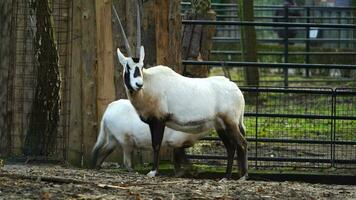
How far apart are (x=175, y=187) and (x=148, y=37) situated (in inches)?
137

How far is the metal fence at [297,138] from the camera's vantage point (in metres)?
12.4

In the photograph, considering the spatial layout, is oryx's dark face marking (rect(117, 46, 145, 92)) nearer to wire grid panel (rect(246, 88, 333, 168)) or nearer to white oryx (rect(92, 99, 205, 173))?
white oryx (rect(92, 99, 205, 173))

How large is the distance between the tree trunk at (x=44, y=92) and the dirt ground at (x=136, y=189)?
183 cm

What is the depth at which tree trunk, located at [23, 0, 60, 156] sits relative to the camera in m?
11.6

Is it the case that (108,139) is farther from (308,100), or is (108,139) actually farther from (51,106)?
(308,100)

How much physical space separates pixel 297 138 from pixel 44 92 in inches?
146

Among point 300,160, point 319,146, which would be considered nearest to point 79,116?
point 300,160

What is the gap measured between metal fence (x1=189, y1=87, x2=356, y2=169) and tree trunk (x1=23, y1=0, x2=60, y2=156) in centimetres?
183

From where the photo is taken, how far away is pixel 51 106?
11.9m

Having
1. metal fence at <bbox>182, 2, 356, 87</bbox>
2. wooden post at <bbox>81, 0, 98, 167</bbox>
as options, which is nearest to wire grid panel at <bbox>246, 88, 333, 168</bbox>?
wooden post at <bbox>81, 0, 98, 167</bbox>

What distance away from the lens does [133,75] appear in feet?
34.1

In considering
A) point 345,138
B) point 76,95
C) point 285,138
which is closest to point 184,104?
point 76,95

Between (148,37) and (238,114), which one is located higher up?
(148,37)

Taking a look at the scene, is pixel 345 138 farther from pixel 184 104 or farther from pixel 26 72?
pixel 26 72
